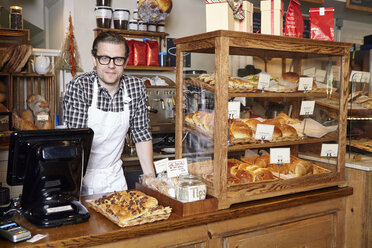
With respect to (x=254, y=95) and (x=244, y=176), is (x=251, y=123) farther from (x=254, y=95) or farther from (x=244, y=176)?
(x=244, y=176)

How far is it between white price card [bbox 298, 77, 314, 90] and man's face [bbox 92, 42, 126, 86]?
41.3 inches

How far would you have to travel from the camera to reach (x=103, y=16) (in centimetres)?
417

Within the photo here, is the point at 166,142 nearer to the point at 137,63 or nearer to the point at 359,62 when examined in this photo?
the point at 137,63

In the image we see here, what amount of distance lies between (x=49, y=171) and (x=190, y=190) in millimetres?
617

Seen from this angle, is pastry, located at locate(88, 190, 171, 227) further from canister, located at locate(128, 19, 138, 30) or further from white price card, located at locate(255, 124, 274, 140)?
canister, located at locate(128, 19, 138, 30)

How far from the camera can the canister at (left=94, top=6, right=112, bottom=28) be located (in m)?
4.15

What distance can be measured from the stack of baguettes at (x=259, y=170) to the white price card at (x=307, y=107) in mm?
272

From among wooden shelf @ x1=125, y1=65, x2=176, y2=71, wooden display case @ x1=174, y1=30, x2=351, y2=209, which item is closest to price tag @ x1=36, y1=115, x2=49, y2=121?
wooden shelf @ x1=125, y1=65, x2=176, y2=71

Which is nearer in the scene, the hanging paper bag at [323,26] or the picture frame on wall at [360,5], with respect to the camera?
the hanging paper bag at [323,26]

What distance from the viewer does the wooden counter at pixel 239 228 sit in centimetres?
154

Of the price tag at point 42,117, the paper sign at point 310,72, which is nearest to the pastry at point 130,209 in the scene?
the paper sign at point 310,72

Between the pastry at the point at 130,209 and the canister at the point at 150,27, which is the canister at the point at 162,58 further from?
the pastry at the point at 130,209

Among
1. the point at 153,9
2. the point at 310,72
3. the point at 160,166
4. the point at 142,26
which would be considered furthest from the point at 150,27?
the point at 160,166

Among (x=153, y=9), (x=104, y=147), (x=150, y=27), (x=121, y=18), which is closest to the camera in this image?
(x=104, y=147)
